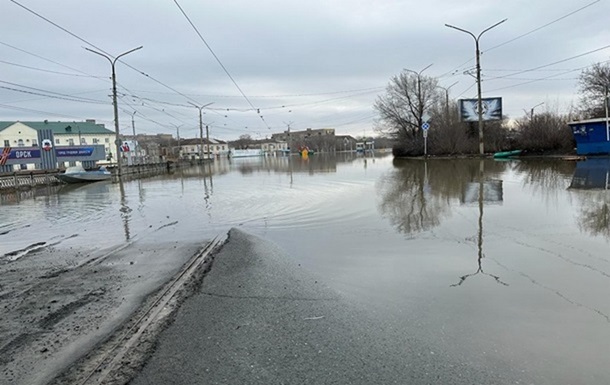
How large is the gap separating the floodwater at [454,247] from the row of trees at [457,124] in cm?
2692

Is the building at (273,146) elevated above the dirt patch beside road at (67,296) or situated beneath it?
elevated above

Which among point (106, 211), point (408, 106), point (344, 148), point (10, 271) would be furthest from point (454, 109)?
point (344, 148)

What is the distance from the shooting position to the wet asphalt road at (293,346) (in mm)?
3398

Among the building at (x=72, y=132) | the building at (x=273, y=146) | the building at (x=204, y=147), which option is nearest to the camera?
the building at (x=72, y=132)

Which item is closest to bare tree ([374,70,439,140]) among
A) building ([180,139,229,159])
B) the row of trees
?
the row of trees

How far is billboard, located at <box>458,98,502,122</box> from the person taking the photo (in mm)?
46938

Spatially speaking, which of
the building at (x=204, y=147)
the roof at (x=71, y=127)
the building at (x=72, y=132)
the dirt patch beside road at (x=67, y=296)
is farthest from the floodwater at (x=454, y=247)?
the building at (x=204, y=147)

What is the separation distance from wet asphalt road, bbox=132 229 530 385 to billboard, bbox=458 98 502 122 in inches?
1817

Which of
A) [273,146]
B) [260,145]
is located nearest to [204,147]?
[260,145]

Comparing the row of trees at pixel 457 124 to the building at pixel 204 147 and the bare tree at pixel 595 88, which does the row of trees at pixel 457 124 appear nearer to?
the bare tree at pixel 595 88

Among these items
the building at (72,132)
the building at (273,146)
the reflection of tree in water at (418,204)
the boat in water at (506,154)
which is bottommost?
the reflection of tree in water at (418,204)

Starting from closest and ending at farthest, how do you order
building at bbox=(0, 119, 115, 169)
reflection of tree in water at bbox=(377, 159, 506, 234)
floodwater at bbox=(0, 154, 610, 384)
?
floodwater at bbox=(0, 154, 610, 384) → reflection of tree in water at bbox=(377, 159, 506, 234) → building at bbox=(0, 119, 115, 169)

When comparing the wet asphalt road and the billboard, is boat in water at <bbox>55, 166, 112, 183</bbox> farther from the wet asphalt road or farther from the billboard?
the billboard

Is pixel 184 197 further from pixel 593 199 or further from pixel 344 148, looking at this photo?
pixel 344 148
